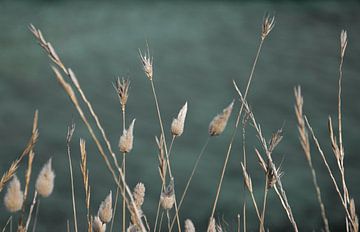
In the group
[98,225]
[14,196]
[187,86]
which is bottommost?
[187,86]

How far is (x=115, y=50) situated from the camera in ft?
19.4

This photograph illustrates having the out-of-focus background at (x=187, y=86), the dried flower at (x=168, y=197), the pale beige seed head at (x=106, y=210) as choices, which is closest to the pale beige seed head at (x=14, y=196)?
the pale beige seed head at (x=106, y=210)

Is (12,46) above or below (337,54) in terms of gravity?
above

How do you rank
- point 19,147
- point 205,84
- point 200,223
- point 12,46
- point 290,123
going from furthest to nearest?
point 12,46 → point 205,84 → point 290,123 → point 19,147 → point 200,223

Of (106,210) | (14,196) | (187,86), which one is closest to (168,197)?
(106,210)

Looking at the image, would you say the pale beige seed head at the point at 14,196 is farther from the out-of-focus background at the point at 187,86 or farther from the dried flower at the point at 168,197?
the out-of-focus background at the point at 187,86

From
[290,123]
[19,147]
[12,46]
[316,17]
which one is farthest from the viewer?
[316,17]

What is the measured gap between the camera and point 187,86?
17.7 feet

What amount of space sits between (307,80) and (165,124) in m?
1.63

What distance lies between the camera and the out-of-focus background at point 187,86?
14.0 ft

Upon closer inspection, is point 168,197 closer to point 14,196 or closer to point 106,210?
point 106,210

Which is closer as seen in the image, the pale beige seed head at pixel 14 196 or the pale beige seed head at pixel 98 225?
the pale beige seed head at pixel 14 196

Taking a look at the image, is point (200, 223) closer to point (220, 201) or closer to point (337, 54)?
point (220, 201)

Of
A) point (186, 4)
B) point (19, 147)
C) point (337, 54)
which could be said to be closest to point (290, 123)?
point (337, 54)
